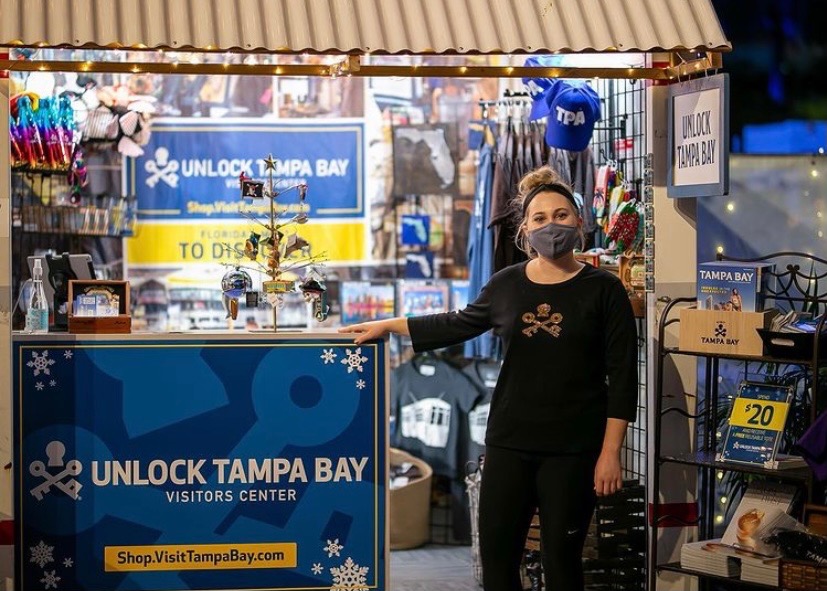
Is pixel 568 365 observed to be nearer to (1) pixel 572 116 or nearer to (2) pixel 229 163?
(1) pixel 572 116

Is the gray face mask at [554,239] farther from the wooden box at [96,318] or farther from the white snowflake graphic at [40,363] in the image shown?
the white snowflake graphic at [40,363]

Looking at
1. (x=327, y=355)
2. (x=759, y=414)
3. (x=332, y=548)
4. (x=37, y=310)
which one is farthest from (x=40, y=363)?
(x=759, y=414)

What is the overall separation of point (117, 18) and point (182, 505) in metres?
1.78

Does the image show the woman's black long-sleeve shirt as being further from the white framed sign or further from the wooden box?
the wooden box

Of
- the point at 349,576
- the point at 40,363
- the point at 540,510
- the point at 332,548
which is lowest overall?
the point at 349,576

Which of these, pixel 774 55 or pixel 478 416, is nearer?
pixel 478 416

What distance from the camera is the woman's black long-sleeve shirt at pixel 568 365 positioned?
13.5 feet

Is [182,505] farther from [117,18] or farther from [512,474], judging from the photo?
[117,18]

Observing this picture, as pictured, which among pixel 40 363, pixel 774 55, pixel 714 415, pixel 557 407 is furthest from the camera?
pixel 774 55

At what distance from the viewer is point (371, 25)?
183 inches

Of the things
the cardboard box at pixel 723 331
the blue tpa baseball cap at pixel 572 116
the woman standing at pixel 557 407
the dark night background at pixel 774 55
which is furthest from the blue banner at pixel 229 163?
the woman standing at pixel 557 407

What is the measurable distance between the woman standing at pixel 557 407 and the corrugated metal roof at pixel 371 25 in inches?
31.6

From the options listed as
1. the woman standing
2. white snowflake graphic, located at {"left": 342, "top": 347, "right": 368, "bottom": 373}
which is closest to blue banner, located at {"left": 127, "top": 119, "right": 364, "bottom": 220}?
white snowflake graphic, located at {"left": 342, "top": 347, "right": 368, "bottom": 373}

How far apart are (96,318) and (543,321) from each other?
5.49 ft
